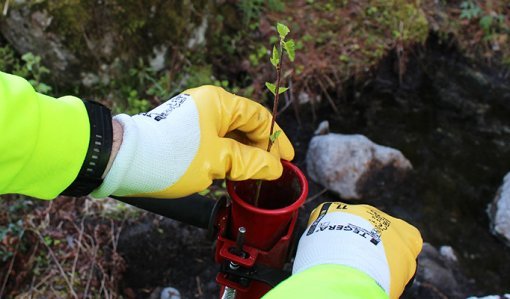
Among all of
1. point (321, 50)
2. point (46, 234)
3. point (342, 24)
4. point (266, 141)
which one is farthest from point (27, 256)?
point (342, 24)

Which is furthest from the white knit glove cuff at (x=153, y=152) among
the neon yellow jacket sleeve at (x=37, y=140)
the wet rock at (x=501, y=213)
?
the wet rock at (x=501, y=213)

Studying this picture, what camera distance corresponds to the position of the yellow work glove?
1241 millimetres

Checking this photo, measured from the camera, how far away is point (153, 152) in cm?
135

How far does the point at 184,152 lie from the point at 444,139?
256cm

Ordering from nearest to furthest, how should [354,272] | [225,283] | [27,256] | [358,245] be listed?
[354,272]
[358,245]
[225,283]
[27,256]

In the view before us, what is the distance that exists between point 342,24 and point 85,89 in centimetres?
200

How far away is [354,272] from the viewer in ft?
3.79

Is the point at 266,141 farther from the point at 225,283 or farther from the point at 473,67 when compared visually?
the point at 473,67

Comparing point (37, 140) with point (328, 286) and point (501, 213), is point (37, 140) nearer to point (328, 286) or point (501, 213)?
point (328, 286)

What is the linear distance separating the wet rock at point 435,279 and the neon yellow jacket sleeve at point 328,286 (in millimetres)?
1476

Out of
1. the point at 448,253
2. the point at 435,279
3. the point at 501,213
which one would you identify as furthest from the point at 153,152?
the point at 501,213

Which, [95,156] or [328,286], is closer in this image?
[328,286]

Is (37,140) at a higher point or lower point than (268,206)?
higher

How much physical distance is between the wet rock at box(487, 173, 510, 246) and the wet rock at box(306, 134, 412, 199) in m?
0.58
